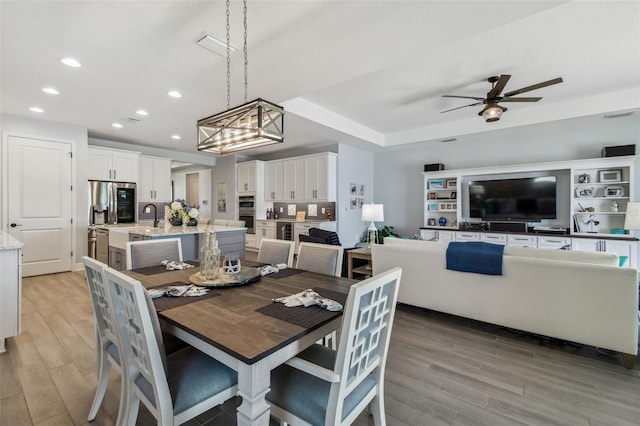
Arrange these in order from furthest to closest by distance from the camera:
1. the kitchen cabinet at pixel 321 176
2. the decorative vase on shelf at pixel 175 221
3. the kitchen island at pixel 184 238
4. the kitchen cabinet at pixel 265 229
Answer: the kitchen cabinet at pixel 265 229 → the kitchen cabinet at pixel 321 176 → the decorative vase on shelf at pixel 175 221 → the kitchen island at pixel 184 238

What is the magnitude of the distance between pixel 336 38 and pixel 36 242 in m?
5.72

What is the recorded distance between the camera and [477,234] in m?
5.42

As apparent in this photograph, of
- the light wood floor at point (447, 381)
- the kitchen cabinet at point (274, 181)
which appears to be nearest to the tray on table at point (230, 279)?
the light wood floor at point (447, 381)

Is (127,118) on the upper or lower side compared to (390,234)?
upper

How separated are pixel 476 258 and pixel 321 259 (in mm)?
1509

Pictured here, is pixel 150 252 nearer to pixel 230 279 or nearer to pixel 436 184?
pixel 230 279

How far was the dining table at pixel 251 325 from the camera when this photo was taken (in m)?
1.05

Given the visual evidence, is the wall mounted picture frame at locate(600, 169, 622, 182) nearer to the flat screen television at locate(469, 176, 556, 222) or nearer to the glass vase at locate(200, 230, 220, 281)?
the flat screen television at locate(469, 176, 556, 222)

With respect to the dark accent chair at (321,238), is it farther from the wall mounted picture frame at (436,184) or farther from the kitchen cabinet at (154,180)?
the kitchen cabinet at (154,180)

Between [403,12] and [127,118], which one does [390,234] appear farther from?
[127,118]

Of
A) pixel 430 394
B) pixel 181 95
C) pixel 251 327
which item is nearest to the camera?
pixel 251 327

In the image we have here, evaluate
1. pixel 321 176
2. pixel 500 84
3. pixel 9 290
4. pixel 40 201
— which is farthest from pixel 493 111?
pixel 40 201

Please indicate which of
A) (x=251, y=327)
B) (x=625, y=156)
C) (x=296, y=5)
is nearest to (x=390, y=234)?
(x=625, y=156)

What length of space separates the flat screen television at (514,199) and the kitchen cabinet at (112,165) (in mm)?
7068
